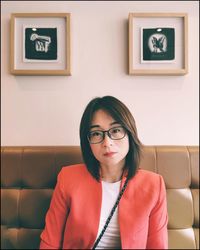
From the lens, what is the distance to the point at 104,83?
1512mm

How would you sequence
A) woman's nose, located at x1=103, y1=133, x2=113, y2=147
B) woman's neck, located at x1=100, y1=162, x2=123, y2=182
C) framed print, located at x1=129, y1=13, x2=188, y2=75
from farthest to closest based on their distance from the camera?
framed print, located at x1=129, y1=13, x2=188, y2=75
woman's neck, located at x1=100, y1=162, x2=123, y2=182
woman's nose, located at x1=103, y1=133, x2=113, y2=147

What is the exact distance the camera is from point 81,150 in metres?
1.30

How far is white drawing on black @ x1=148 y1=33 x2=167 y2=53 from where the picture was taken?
147 centimetres

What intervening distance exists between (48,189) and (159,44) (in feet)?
3.09

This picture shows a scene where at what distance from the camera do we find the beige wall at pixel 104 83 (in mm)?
1507

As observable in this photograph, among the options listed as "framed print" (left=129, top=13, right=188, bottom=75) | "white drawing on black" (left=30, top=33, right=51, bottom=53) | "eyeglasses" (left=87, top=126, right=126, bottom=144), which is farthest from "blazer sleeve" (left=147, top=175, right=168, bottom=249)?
"white drawing on black" (left=30, top=33, right=51, bottom=53)

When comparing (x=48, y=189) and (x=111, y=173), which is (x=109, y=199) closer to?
(x=111, y=173)

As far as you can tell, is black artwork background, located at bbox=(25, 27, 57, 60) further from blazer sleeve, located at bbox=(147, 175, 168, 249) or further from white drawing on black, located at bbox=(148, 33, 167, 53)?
blazer sleeve, located at bbox=(147, 175, 168, 249)

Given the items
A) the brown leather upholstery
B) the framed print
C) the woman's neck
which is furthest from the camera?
the framed print

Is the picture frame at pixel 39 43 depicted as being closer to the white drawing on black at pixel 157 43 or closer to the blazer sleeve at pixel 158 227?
the white drawing on black at pixel 157 43

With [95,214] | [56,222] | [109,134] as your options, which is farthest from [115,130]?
[56,222]

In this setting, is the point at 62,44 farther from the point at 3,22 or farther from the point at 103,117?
the point at 103,117

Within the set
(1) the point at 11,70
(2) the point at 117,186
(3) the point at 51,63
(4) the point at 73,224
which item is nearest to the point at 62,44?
(3) the point at 51,63

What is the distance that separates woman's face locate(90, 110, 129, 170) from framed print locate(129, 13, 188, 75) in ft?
1.34
